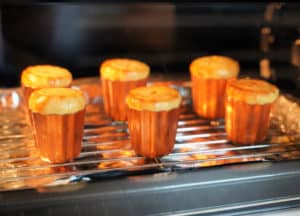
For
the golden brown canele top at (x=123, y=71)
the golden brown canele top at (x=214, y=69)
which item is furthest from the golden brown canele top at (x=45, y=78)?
the golden brown canele top at (x=214, y=69)

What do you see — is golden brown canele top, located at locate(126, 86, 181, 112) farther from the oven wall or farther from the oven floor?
the oven wall

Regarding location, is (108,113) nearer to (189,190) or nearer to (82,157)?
(82,157)

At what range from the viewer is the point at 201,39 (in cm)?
120

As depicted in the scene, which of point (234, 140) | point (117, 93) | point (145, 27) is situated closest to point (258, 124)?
point (234, 140)

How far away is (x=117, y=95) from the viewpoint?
972 mm

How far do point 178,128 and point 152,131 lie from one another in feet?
0.49

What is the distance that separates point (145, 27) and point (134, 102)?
370 millimetres

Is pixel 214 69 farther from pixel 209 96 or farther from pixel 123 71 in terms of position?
pixel 123 71

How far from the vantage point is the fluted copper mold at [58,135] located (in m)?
0.79

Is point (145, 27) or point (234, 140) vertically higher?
point (145, 27)

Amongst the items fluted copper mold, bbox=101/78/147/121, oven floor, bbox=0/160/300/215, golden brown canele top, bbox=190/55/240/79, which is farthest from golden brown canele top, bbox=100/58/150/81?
oven floor, bbox=0/160/300/215

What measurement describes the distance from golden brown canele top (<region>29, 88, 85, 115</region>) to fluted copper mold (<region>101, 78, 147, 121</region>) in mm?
156

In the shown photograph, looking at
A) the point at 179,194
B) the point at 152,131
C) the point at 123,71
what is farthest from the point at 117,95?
the point at 179,194

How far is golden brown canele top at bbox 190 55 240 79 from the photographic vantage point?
0.98 meters
